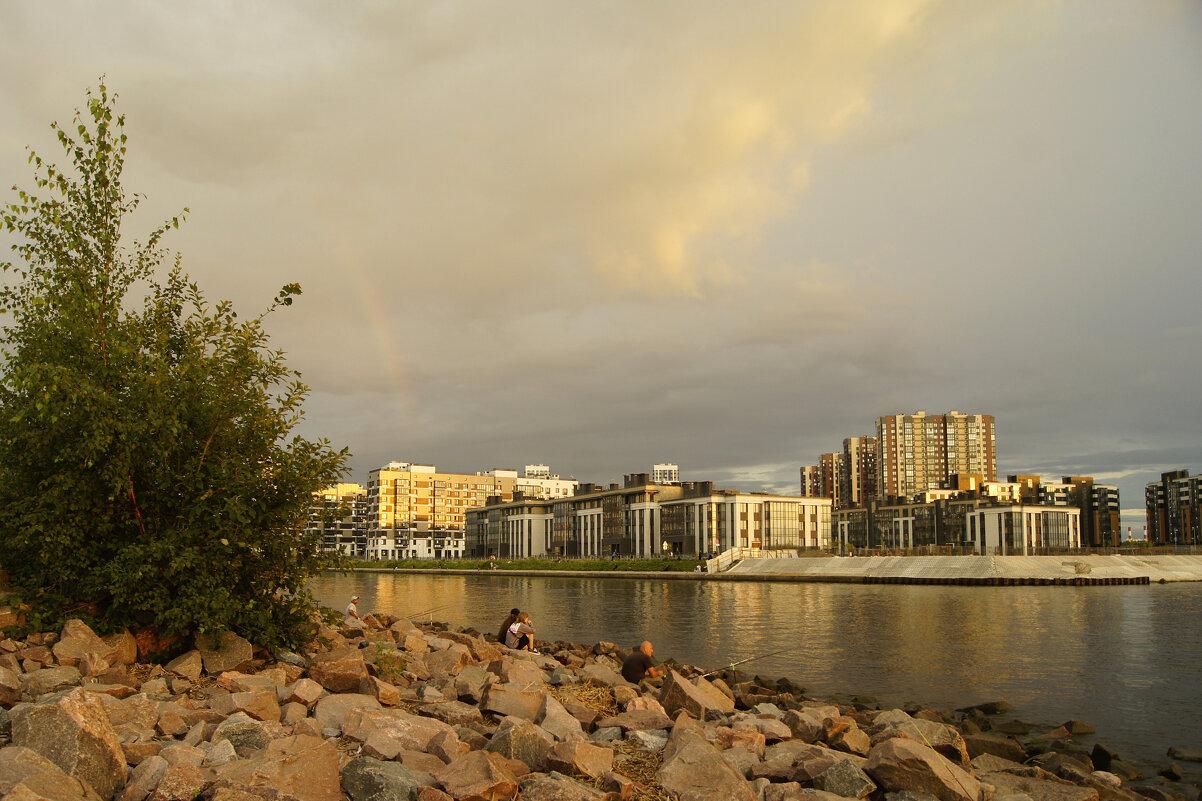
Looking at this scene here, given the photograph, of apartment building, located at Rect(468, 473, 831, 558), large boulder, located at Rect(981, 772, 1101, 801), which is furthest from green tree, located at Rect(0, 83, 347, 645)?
apartment building, located at Rect(468, 473, 831, 558)

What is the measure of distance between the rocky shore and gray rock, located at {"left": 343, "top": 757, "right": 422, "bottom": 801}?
2 cm

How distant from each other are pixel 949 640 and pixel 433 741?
3719 centimetres

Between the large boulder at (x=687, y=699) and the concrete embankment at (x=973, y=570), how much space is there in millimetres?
92305

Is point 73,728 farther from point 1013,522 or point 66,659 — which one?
point 1013,522

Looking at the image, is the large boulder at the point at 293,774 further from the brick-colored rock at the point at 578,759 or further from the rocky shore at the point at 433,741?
the brick-colored rock at the point at 578,759

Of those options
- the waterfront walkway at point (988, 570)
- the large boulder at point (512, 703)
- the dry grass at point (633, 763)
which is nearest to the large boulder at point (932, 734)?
the dry grass at point (633, 763)

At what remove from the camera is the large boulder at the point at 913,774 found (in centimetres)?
1216

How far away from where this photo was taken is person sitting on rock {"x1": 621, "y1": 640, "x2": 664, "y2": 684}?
21922mm

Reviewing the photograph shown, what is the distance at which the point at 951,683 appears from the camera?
2998 cm

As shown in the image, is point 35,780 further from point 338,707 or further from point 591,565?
point 591,565

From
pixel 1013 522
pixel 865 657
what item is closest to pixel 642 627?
pixel 865 657

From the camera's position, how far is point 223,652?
53.5 ft

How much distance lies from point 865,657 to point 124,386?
1168 inches

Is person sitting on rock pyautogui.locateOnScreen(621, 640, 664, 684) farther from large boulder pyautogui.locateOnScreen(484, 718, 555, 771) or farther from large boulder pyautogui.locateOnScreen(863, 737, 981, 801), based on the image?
large boulder pyautogui.locateOnScreen(484, 718, 555, 771)
